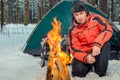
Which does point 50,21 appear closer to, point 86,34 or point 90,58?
point 86,34

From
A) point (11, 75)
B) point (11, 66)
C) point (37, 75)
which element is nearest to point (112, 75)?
point (37, 75)

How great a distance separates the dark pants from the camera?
16.6 ft

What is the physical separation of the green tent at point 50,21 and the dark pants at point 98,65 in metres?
3.52

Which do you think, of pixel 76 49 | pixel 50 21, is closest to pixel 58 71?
pixel 76 49

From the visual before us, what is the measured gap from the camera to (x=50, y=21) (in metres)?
9.14

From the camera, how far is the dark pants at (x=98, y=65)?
5070 millimetres

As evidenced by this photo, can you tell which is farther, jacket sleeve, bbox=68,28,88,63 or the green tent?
the green tent

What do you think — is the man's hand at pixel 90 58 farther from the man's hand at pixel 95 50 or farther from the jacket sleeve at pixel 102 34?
the jacket sleeve at pixel 102 34

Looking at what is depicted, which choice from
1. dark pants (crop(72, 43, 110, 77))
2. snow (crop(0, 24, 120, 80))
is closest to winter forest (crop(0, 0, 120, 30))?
snow (crop(0, 24, 120, 80))

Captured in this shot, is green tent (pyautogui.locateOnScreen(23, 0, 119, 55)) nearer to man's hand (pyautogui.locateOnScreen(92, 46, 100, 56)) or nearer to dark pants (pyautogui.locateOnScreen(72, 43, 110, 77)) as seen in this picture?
dark pants (pyautogui.locateOnScreen(72, 43, 110, 77))

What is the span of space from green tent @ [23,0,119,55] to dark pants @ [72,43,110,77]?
352 cm

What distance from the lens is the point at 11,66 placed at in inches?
275

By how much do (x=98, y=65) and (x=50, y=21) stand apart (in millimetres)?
4168

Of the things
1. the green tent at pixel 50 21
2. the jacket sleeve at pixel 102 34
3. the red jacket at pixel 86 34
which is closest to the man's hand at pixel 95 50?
the jacket sleeve at pixel 102 34
